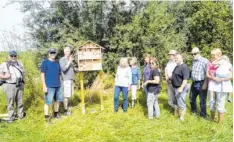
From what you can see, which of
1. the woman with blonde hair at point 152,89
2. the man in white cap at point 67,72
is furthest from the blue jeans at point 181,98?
the man in white cap at point 67,72

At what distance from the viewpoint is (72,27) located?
11.7 meters

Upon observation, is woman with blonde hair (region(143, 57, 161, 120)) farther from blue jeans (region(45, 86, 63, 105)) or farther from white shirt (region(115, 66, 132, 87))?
blue jeans (region(45, 86, 63, 105))

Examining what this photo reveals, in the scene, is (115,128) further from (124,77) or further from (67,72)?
(67,72)

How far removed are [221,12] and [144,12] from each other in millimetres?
4419

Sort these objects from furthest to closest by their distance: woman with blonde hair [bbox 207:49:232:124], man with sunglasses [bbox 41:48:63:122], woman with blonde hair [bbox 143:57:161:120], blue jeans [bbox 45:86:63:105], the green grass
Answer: woman with blonde hair [bbox 143:57:161:120] < blue jeans [bbox 45:86:63:105] < man with sunglasses [bbox 41:48:63:122] < woman with blonde hair [bbox 207:49:232:124] < the green grass

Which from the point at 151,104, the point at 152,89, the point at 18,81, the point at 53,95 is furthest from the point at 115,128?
the point at 18,81

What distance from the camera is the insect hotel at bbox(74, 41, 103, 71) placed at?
26.7 feet

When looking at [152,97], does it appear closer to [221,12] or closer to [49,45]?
[49,45]

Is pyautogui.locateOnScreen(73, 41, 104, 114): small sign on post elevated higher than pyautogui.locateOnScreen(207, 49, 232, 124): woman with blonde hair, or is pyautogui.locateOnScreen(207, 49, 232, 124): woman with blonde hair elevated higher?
pyautogui.locateOnScreen(73, 41, 104, 114): small sign on post

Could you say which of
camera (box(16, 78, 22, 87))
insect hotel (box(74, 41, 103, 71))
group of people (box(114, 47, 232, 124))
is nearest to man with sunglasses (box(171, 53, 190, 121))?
group of people (box(114, 47, 232, 124))

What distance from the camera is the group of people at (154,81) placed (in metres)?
6.77

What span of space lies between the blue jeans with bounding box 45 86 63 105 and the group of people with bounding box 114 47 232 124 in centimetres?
152

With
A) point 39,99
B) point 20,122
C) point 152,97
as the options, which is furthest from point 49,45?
point 152,97

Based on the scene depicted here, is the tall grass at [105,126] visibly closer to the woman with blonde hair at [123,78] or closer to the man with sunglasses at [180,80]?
the man with sunglasses at [180,80]
